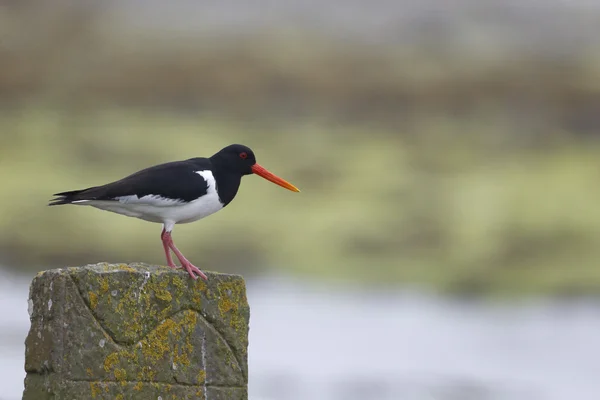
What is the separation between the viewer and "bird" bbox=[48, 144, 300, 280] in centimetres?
883

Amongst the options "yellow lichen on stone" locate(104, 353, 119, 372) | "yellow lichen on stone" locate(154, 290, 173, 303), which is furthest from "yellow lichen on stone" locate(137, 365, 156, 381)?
"yellow lichen on stone" locate(154, 290, 173, 303)

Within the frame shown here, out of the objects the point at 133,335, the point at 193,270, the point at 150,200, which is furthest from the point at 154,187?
the point at 133,335

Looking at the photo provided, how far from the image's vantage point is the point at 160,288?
27.2 feet

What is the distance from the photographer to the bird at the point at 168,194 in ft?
29.0

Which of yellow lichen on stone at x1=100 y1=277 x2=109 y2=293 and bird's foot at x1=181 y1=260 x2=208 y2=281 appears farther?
bird's foot at x1=181 y1=260 x2=208 y2=281

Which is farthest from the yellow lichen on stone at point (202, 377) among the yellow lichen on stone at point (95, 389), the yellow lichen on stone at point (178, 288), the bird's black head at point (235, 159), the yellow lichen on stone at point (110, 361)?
the bird's black head at point (235, 159)

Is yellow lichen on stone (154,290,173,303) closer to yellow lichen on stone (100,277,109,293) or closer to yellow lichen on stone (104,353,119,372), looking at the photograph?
yellow lichen on stone (100,277,109,293)

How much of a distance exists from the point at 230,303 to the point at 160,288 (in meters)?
0.76

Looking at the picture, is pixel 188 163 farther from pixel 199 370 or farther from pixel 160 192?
pixel 199 370

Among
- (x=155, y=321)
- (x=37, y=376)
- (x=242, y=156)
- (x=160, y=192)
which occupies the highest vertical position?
(x=242, y=156)

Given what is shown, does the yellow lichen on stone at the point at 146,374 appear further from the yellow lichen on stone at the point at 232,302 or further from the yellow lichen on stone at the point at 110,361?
the yellow lichen on stone at the point at 232,302

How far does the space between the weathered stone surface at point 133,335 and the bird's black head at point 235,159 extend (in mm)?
1450

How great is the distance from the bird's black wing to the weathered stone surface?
82 cm

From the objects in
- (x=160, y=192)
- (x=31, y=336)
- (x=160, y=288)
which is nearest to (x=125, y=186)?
(x=160, y=192)
